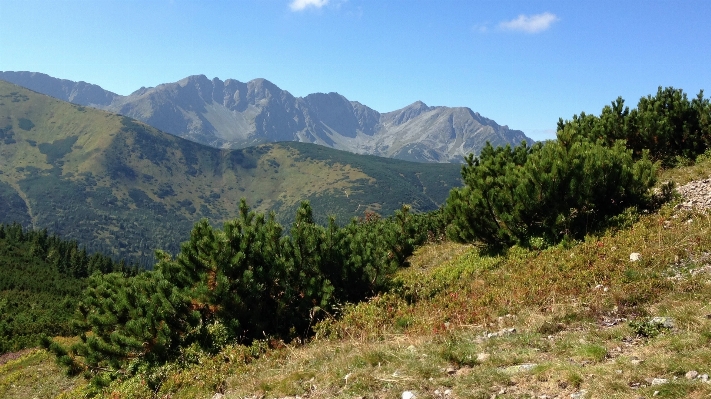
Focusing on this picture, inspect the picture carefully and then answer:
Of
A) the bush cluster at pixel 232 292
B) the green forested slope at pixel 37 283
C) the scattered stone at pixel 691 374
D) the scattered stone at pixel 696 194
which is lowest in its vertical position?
the green forested slope at pixel 37 283

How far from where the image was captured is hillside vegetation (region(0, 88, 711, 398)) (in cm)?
631

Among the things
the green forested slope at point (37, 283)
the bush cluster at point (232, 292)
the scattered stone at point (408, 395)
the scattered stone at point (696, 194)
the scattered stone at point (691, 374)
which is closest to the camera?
the scattered stone at point (691, 374)

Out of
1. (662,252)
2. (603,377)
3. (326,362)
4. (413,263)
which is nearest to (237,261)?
(326,362)

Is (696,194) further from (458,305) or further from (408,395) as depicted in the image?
(408,395)

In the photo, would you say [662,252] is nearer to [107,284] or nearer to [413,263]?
[413,263]

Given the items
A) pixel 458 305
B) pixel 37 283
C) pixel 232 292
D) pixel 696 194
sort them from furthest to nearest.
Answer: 1. pixel 37 283
2. pixel 696 194
3. pixel 232 292
4. pixel 458 305

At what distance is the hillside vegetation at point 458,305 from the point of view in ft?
20.7

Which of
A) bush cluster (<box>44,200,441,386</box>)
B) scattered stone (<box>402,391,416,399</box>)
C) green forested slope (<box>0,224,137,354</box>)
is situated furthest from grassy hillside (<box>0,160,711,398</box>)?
green forested slope (<box>0,224,137,354</box>)

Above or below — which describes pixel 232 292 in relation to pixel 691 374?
below

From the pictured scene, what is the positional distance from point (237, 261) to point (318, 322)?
253cm

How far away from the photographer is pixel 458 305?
10.3 metres

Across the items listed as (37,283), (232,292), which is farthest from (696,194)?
(37,283)

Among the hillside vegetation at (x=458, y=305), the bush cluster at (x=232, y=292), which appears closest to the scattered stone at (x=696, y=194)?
the hillside vegetation at (x=458, y=305)

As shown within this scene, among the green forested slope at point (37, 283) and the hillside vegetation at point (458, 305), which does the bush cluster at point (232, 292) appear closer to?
the hillside vegetation at point (458, 305)
